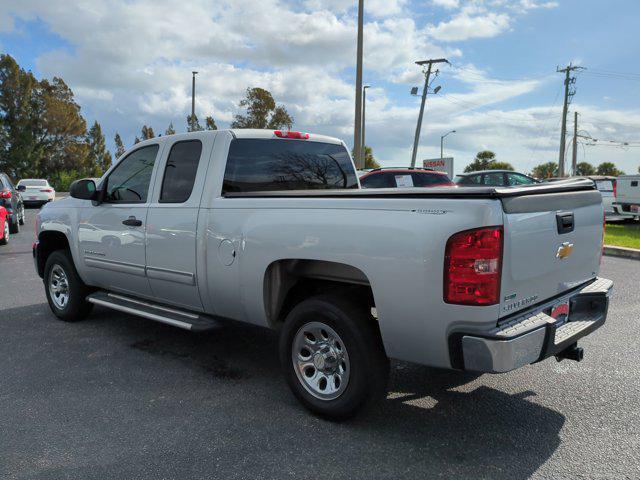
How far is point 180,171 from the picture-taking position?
4516 mm

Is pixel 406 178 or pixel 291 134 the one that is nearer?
pixel 291 134

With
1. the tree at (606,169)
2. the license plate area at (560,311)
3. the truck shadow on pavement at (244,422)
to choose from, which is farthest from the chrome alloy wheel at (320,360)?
the tree at (606,169)

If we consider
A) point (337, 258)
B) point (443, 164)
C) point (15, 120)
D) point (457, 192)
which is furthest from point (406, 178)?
point (15, 120)

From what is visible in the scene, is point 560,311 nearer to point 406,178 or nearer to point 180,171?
point 180,171

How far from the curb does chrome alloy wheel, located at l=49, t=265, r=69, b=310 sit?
10.1m

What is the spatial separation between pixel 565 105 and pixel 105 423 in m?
47.1

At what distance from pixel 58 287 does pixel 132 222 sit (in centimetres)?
193

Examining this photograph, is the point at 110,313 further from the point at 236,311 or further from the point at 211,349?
the point at 236,311

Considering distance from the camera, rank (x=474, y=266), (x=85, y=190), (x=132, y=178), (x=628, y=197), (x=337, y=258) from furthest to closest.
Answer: (x=628, y=197), (x=85, y=190), (x=132, y=178), (x=337, y=258), (x=474, y=266)

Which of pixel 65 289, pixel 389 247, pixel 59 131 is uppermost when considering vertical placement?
pixel 59 131

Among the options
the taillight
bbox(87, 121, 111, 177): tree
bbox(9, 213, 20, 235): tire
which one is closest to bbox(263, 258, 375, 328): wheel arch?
the taillight

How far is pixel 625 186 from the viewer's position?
16.9m

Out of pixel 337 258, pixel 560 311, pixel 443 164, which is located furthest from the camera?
pixel 443 164

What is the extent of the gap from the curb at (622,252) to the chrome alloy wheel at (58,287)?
1010 cm
